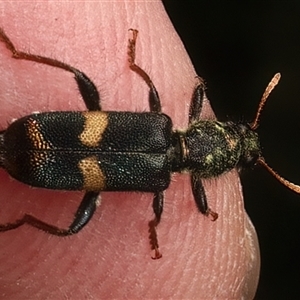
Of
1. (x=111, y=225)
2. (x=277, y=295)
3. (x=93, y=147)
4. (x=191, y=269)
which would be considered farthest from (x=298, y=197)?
(x=93, y=147)

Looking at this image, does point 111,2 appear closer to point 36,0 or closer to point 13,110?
point 36,0

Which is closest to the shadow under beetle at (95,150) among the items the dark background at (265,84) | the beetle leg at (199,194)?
the beetle leg at (199,194)

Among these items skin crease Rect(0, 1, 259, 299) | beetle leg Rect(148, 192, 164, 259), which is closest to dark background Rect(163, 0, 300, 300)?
skin crease Rect(0, 1, 259, 299)

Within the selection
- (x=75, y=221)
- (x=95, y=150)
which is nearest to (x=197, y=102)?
(x=95, y=150)

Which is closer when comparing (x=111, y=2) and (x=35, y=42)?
(x=35, y=42)

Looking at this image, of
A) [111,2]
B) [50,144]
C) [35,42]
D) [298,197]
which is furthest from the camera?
[298,197]

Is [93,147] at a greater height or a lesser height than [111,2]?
lesser

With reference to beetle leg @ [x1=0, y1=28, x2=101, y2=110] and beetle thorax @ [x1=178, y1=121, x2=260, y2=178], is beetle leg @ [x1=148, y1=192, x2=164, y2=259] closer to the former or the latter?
beetle thorax @ [x1=178, y1=121, x2=260, y2=178]
